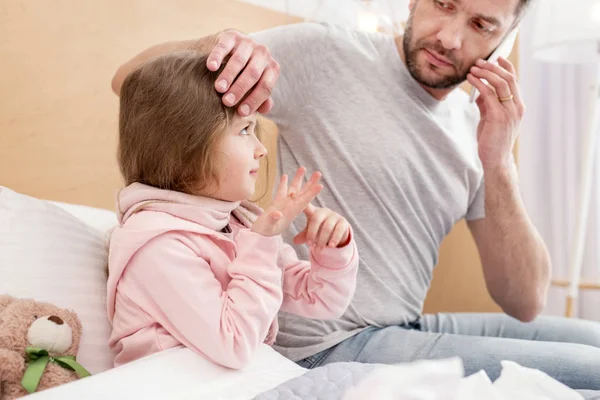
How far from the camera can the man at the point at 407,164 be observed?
1.17 m

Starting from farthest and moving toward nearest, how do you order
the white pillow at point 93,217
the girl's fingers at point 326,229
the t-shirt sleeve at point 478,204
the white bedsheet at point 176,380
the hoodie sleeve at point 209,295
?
the t-shirt sleeve at point 478,204 < the white pillow at point 93,217 < the girl's fingers at point 326,229 < the hoodie sleeve at point 209,295 < the white bedsheet at point 176,380

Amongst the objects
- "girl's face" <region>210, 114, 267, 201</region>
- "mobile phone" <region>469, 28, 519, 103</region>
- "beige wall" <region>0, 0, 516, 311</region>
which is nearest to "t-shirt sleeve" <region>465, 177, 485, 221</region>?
"mobile phone" <region>469, 28, 519, 103</region>

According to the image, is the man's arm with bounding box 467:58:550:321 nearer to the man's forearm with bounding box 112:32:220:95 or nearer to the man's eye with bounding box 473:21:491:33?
the man's eye with bounding box 473:21:491:33

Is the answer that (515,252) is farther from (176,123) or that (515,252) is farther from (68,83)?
(68,83)

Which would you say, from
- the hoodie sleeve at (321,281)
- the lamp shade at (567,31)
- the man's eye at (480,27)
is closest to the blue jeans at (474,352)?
the hoodie sleeve at (321,281)

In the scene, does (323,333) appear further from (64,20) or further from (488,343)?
(64,20)

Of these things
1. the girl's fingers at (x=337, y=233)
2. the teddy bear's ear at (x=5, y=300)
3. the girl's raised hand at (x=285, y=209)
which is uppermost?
the girl's raised hand at (x=285, y=209)

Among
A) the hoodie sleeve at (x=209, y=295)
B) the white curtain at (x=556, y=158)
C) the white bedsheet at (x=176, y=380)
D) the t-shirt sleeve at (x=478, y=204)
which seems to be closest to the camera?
the white bedsheet at (x=176, y=380)

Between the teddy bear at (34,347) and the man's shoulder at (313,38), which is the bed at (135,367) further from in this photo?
the man's shoulder at (313,38)

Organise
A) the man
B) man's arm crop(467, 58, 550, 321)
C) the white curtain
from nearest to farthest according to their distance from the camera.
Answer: the man < man's arm crop(467, 58, 550, 321) < the white curtain

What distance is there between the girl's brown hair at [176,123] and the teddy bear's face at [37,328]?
220 millimetres

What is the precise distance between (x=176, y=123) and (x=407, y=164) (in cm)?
61

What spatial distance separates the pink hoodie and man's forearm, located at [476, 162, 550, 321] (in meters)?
0.73

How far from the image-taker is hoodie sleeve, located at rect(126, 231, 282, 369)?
0.77 meters
